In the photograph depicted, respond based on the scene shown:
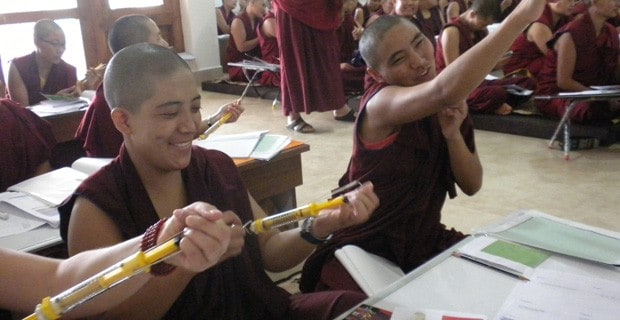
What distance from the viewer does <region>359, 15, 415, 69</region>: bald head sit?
5.33 ft

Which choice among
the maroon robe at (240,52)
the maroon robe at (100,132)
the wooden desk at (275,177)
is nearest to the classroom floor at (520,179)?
the wooden desk at (275,177)

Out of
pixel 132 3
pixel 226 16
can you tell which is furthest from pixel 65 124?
pixel 226 16

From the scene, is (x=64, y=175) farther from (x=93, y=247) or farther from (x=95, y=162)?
(x=93, y=247)

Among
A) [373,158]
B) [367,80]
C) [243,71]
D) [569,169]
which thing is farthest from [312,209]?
[243,71]

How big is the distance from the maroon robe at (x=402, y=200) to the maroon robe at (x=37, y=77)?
266 centimetres

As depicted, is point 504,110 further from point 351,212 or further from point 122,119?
point 122,119

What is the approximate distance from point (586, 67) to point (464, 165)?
2775mm

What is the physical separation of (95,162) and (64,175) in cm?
14

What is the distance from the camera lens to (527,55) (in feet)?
15.1

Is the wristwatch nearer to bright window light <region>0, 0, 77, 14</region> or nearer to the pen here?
the pen

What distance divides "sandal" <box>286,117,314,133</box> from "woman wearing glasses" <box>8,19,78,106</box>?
1632 millimetres

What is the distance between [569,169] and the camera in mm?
3352

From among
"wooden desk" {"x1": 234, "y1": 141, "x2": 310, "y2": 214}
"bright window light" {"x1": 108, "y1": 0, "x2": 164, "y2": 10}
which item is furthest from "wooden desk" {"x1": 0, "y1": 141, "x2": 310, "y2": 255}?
"bright window light" {"x1": 108, "y1": 0, "x2": 164, "y2": 10}

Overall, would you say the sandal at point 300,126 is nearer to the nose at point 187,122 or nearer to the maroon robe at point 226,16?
the nose at point 187,122
